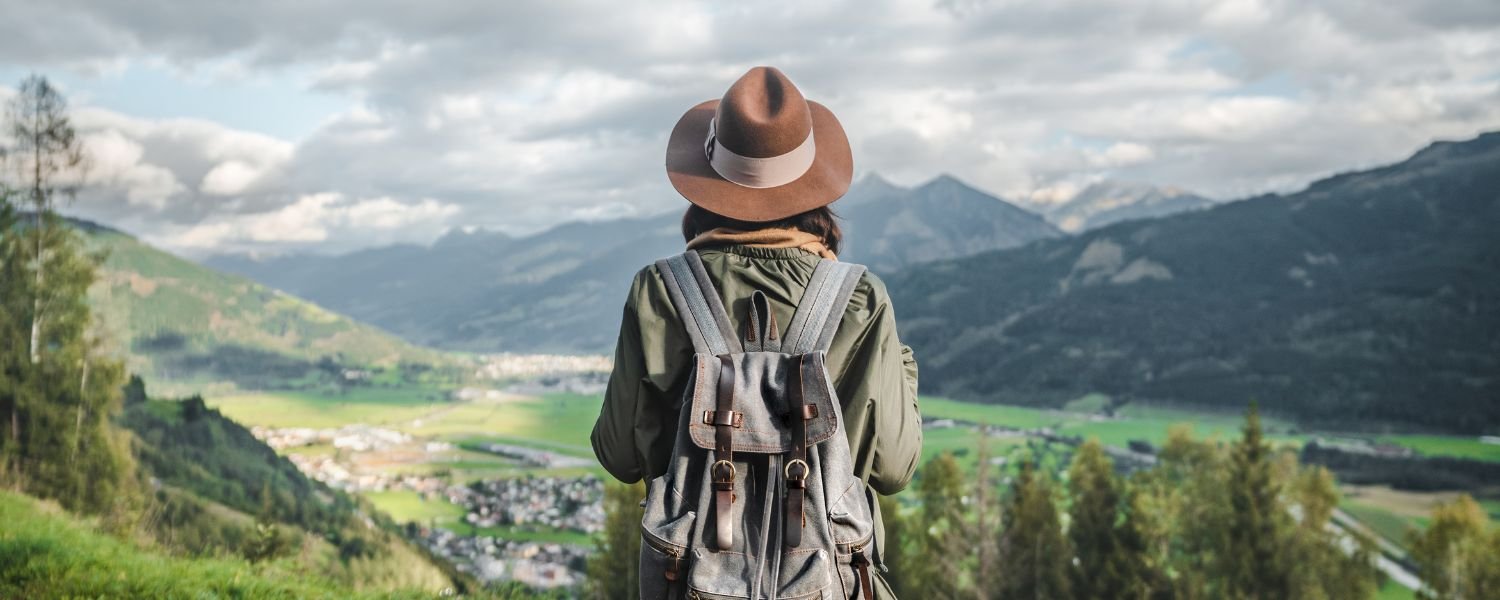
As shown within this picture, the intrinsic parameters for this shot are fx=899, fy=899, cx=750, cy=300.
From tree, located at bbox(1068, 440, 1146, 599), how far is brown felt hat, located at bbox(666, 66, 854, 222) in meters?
37.5

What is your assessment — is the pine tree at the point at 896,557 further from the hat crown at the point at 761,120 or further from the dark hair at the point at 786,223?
the hat crown at the point at 761,120

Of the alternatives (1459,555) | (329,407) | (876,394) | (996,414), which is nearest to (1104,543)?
(1459,555)

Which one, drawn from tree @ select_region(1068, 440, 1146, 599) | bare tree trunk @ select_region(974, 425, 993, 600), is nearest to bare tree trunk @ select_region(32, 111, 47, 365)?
bare tree trunk @ select_region(974, 425, 993, 600)

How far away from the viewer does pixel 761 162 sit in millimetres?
2855

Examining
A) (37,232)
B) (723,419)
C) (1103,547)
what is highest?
(37,232)

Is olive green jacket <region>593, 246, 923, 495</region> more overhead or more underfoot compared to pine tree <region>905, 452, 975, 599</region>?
more overhead

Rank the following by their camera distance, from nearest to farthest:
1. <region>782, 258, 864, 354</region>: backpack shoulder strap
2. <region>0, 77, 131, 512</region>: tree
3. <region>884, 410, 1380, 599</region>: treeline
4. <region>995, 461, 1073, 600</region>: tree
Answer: <region>782, 258, 864, 354</region>: backpack shoulder strap < <region>0, 77, 131, 512</region>: tree < <region>884, 410, 1380, 599</region>: treeline < <region>995, 461, 1073, 600</region>: tree

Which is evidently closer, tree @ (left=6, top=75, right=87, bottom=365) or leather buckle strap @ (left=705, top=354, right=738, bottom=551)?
leather buckle strap @ (left=705, top=354, right=738, bottom=551)

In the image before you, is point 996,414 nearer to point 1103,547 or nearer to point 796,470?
point 1103,547

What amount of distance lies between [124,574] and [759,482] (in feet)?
14.7

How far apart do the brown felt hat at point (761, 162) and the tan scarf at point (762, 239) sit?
0.07m

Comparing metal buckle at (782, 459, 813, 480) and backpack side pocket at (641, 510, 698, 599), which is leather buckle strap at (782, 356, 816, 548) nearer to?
metal buckle at (782, 459, 813, 480)

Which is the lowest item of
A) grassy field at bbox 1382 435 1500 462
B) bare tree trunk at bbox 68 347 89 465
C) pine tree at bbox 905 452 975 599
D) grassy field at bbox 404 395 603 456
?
grassy field at bbox 1382 435 1500 462

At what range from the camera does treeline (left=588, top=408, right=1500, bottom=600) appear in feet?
115
